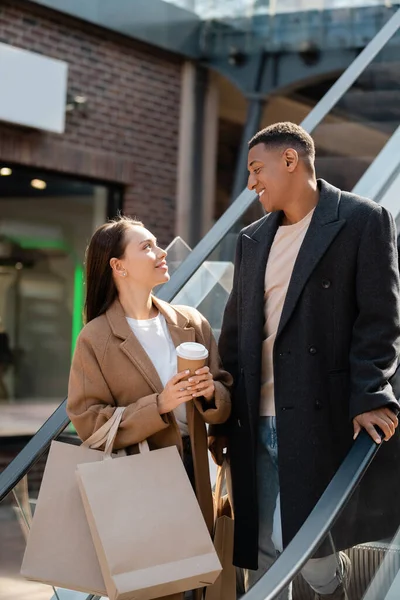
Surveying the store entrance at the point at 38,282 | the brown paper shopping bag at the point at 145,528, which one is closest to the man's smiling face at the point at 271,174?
the brown paper shopping bag at the point at 145,528

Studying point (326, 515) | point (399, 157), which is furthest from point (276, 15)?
point (326, 515)

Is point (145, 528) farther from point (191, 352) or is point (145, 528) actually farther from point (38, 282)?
point (38, 282)

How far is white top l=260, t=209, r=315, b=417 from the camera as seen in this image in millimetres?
2990

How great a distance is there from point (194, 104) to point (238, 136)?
0.81m

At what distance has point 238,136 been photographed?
10.4m

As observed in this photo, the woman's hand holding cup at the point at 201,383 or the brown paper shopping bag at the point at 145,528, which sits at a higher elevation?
the woman's hand holding cup at the point at 201,383

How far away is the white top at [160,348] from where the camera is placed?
2.96 metres

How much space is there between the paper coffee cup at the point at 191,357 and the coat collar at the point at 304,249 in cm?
32

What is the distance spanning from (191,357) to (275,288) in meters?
0.49

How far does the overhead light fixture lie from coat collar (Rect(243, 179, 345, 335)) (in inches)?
214

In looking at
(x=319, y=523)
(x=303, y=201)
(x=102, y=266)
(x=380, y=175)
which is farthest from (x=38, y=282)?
(x=319, y=523)

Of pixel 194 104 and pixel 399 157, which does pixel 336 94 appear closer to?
pixel 399 157

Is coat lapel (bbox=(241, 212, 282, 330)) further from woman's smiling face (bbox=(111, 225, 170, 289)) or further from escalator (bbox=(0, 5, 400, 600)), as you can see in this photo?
escalator (bbox=(0, 5, 400, 600))

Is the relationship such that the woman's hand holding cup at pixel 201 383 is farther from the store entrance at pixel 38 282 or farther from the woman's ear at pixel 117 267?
the store entrance at pixel 38 282
